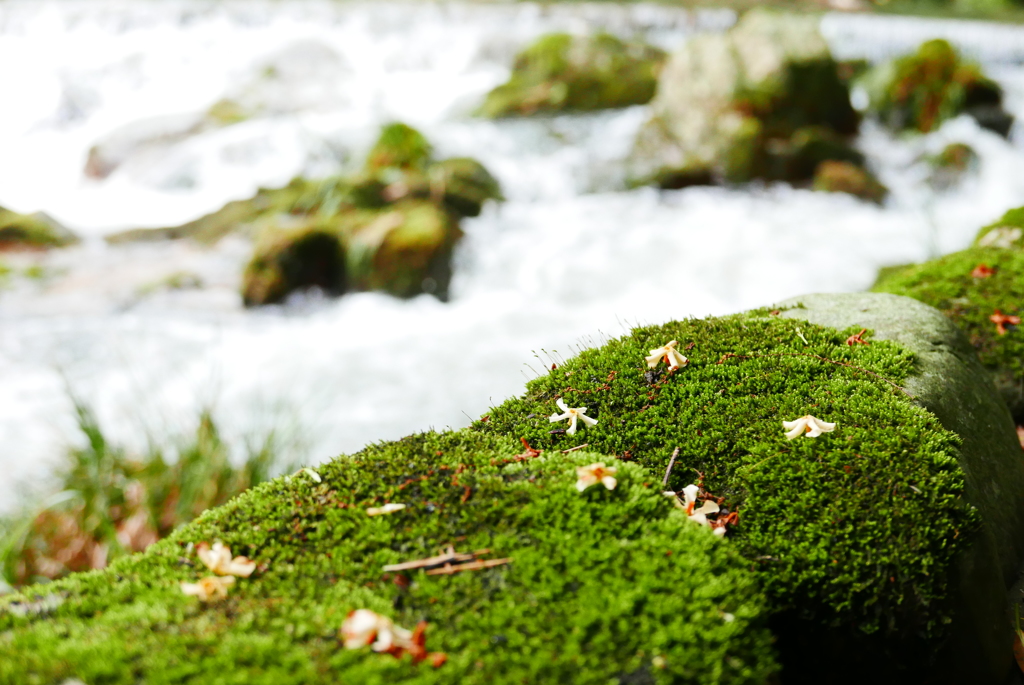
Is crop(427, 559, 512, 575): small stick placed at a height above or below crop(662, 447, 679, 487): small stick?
above

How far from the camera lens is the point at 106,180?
1127cm

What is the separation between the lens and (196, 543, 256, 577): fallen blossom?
1533 mm

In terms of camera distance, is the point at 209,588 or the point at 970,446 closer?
the point at 209,588

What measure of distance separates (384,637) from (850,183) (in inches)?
356

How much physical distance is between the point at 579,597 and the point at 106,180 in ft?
40.4

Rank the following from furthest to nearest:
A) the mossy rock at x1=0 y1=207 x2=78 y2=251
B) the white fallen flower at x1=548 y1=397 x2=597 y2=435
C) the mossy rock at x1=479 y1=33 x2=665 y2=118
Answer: the mossy rock at x1=479 y1=33 x2=665 y2=118 → the mossy rock at x1=0 y1=207 x2=78 y2=251 → the white fallen flower at x1=548 y1=397 x2=597 y2=435

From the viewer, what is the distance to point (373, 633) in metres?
1.32

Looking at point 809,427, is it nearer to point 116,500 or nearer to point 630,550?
point 630,550

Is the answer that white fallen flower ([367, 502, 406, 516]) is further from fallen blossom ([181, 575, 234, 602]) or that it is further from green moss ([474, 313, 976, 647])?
green moss ([474, 313, 976, 647])

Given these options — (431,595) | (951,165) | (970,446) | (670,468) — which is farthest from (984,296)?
(951,165)

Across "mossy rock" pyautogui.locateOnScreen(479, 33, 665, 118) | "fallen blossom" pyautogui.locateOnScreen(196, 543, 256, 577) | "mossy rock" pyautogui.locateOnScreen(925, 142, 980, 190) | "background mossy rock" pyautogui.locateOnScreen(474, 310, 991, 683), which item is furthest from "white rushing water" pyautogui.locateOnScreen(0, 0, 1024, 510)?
"fallen blossom" pyautogui.locateOnScreen(196, 543, 256, 577)

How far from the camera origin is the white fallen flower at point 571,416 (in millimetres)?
2041

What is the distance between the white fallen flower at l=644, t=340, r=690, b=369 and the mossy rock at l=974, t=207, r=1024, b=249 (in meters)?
3.09

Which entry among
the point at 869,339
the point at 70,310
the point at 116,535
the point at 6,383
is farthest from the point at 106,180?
the point at 869,339
